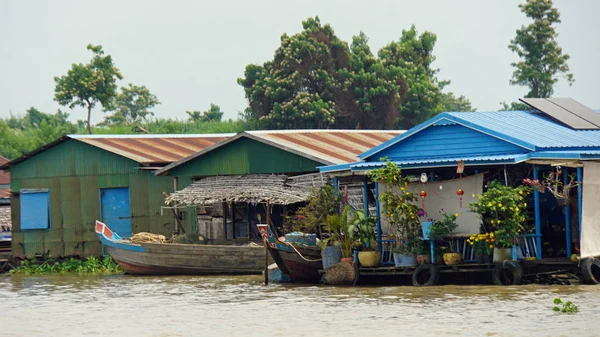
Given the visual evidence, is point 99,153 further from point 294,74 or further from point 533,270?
point 294,74

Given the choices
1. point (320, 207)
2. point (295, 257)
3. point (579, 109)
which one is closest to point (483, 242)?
point (295, 257)

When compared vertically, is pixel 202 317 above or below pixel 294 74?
below

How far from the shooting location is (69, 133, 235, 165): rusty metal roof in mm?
26656

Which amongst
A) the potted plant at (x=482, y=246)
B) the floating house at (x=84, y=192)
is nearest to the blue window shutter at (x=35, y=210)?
the floating house at (x=84, y=192)

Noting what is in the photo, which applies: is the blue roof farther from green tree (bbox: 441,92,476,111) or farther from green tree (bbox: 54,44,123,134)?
green tree (bbox: 441,92,476,111)

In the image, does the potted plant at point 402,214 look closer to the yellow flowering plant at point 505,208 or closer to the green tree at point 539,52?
the yellow flowering plant at point 505,208

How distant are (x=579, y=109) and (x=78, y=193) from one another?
12.6m

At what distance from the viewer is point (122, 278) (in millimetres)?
24172

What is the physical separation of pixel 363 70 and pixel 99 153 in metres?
20.4

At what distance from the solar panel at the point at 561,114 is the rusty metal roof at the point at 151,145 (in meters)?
9.47

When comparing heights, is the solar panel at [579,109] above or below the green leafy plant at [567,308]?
above

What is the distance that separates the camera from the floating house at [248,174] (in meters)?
23.3

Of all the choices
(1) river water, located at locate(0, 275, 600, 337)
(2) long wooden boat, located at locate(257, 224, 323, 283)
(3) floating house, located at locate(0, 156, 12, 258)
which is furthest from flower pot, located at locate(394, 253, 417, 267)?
(3) floating house, located at locate(0, 156, 12, 258)

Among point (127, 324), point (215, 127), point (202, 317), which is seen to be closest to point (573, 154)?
point (202, 317)
